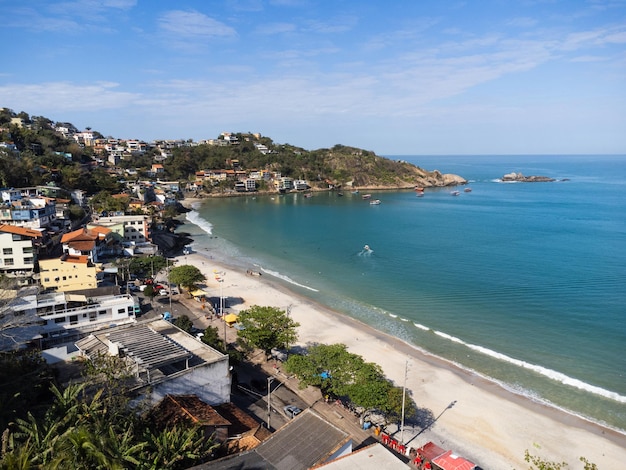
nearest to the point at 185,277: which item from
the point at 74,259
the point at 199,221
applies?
the point at 74,259

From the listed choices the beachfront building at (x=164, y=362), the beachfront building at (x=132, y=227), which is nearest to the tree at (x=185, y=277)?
the beachfront building at (x=164, y=362)

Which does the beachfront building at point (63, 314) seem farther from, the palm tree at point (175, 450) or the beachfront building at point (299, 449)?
the beachfront building at point (299, 449)

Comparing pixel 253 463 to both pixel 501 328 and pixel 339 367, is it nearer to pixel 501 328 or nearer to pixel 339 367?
pixel 339 367

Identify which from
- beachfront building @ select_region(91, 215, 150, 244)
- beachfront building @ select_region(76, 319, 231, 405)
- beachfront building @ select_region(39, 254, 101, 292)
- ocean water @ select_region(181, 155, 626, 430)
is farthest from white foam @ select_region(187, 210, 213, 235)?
beachfront building @ select_region(76, 319, 231, 405)

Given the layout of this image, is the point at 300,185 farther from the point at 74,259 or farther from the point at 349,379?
the point at 349,379

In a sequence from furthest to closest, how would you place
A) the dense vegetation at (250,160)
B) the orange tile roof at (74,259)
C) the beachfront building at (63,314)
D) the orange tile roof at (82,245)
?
the dense vegetation at (250,160) < the orange tile roof at (82,245) < the orange tile roof at (74,259) < the beachfront building at (63,314)

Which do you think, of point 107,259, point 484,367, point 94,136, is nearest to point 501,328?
point 484,367

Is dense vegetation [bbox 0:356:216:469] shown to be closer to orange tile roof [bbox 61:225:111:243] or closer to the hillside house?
the hillside house
